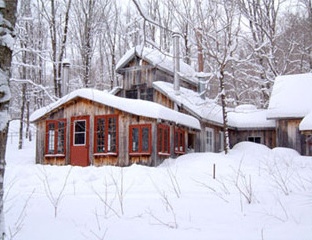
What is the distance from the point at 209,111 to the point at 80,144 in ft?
25.6

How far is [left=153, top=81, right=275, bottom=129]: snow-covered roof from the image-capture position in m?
19.3

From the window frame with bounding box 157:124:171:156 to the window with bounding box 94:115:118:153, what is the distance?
192cm

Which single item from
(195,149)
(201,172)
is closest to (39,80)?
(195,149)

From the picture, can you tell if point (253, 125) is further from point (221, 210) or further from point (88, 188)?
point (221, 210)

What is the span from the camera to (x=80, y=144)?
17234mm

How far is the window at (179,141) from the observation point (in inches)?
699

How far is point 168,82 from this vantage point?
21.6m

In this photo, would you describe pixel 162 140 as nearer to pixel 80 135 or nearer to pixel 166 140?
pixel 166 140

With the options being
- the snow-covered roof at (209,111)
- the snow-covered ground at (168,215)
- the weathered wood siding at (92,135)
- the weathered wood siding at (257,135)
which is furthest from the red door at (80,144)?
the weathered wood siding at (257,135)

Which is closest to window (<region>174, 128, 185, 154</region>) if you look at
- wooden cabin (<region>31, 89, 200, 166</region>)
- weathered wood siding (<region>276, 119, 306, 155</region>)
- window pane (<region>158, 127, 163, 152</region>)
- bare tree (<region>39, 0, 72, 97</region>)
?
wooden cabin (<region>31, 89, 200, 166</region>)

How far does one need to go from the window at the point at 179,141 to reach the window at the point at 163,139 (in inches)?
34.9

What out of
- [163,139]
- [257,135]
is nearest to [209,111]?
[257,135]

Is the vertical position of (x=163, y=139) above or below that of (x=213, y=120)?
below

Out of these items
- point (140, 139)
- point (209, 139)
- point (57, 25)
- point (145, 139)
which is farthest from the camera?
point (57, 25)
